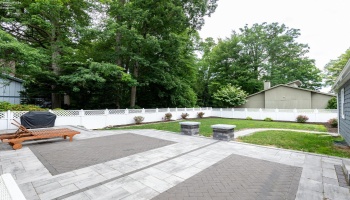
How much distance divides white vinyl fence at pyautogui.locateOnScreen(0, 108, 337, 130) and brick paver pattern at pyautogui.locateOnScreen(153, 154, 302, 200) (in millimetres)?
9716

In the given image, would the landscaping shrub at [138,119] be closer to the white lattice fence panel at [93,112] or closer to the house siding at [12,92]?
the white lattice fence panel at [93,112]

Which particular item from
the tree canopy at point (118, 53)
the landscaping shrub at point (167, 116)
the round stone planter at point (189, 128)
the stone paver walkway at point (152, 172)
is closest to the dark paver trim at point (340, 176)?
the stone paver walkway at point (152, 172)

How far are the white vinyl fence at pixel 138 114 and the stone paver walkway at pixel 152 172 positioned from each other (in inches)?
175

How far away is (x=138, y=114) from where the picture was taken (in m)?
14.0

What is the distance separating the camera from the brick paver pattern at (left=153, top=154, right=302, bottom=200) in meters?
2.72

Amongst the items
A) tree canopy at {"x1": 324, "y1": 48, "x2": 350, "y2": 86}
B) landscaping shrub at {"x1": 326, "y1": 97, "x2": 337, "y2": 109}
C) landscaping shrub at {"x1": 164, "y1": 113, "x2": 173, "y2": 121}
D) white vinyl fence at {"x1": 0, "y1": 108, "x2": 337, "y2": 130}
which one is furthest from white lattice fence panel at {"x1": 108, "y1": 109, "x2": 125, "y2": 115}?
tree canopy at {"x1": 324, "y1": 48, "x2": 350, "y2": 86}

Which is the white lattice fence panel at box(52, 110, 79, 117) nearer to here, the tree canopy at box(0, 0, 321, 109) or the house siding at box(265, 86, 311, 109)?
the tree canopy at box(0, 0, 321, 109)

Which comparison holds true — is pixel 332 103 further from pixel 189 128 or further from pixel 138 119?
pixel 138 119

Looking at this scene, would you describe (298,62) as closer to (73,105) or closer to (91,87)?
(91,87)

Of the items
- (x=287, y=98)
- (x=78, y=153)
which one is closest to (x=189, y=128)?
(x=78, y=153)

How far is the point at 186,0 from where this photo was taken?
17172 mm

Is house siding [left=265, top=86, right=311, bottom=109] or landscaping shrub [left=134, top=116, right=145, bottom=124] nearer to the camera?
Result: landscaping shrub [left=134, top=116, right=145, bottom=124]

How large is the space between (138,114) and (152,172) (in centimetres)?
1070

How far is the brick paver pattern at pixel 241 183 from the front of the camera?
2.72 m
